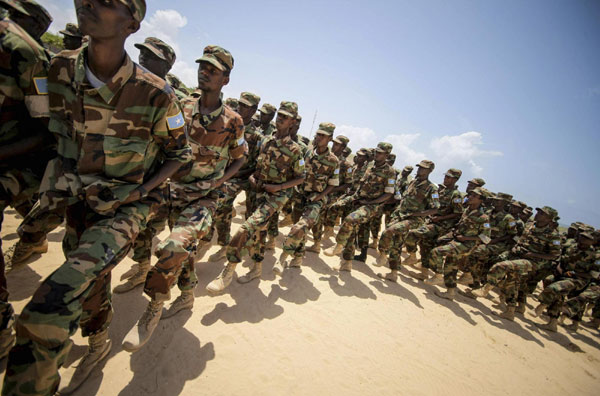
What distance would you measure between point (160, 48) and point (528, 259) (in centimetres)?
1069

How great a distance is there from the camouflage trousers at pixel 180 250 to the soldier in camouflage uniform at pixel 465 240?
6506mm

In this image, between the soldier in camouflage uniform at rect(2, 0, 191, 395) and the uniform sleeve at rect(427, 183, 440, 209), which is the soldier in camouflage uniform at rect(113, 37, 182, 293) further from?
the uniform sleeve at rect(427, 183, 440, 209)

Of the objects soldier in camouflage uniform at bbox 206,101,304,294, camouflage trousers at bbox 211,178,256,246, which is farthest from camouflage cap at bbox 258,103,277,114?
camouflage trousers at bbox 211,178,256,246

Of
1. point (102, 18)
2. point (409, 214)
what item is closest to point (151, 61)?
point (102, 18)

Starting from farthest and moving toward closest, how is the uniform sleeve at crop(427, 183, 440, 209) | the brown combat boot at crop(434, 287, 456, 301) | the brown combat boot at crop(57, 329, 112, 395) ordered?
the uniform sleeve at crop(427, 183, 440, 209), the brown combat boot at crop(434, 287, 456, 301), the brown combat boot at crop(57, 329, 112, 395)

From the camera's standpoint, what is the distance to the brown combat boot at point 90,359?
7.72 feet

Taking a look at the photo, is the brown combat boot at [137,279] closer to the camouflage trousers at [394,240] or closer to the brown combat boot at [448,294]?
the camouflage trousers at [394,240]

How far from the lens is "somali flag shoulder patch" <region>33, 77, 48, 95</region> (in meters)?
2.18

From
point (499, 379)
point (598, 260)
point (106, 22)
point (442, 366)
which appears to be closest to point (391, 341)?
point (442, 366)

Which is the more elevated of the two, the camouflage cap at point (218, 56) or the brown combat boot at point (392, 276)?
the camouflage cap at point (218, 56)

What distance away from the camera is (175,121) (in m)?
2.43

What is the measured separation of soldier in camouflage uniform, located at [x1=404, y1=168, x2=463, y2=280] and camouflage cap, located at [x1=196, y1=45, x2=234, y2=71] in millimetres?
6909

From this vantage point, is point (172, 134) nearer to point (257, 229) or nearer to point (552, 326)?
point (257, 229)

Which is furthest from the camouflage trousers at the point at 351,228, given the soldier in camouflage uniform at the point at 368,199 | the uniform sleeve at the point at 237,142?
the uniform sleeve at the point at 237,142
